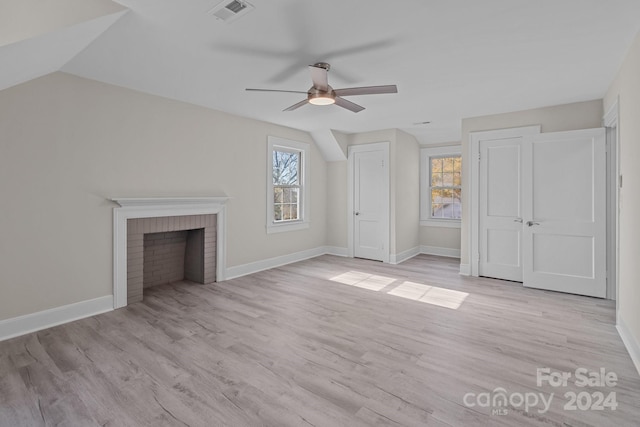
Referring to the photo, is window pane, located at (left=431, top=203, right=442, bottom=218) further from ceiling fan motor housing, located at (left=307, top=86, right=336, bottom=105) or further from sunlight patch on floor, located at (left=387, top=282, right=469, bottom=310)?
ceiling fan motor housing, located at (left=307, top=86, right=336, bottom=105)

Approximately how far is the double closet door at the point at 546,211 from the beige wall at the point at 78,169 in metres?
4.13

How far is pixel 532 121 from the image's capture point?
4.36 meters

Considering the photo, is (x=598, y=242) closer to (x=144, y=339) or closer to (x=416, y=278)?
(x=416, y=278)

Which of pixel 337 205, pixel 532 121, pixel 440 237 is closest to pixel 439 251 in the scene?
pixel 440 237

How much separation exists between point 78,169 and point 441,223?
629 centimetres

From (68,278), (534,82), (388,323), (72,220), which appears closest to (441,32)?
(534,82)

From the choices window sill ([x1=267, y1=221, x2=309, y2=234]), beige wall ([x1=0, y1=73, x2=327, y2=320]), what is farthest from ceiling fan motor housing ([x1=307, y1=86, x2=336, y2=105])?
window sill ([x1=267, y1=221, x2=309, y2=234])

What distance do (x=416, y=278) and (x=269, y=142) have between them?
10.8 feet

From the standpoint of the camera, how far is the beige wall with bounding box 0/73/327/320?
284 cm

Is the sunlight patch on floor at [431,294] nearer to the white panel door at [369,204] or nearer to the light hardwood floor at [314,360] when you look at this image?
the light hardwood floor at [314,360]

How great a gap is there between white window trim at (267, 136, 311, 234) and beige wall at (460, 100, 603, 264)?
112 inches

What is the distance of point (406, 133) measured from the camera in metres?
6.21

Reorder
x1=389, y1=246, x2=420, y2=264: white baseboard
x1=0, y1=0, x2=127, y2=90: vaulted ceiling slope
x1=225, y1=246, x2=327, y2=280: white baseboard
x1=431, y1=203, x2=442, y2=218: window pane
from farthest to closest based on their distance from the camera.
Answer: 1. x1=431, y1=203, x2=442, y2=218: window pane
2. x1=389, y1=246, x2=420, y2=264: white baseboard
3. x1=225, y1=246, x2=327, y2=280: white baseboard
4. x1=0, y1=0, x2=127, y2=90: vaulted ceiling slope

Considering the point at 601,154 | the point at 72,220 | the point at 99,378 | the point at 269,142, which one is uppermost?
the point at 269,142
